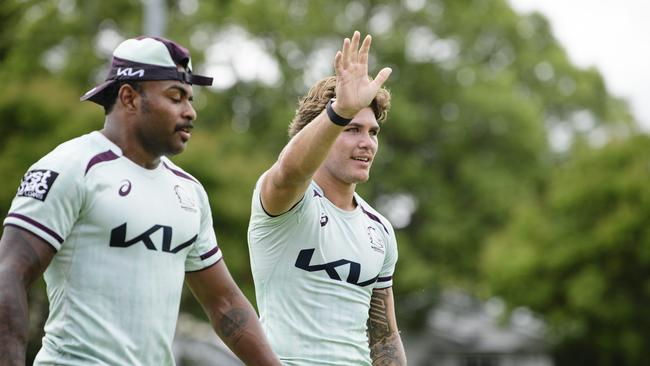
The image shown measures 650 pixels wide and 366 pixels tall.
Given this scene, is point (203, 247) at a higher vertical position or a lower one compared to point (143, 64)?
lower

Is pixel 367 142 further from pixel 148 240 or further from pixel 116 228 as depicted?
pixel 116 228

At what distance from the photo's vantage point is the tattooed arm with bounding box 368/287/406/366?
6.30 meters

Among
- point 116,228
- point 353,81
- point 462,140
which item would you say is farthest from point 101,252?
point 462,140

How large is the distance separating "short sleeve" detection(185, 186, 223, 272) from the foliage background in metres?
21.0

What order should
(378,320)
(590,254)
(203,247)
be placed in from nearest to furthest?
(203,247) → (378,320) → (590,254)

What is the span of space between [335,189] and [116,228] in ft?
6.04

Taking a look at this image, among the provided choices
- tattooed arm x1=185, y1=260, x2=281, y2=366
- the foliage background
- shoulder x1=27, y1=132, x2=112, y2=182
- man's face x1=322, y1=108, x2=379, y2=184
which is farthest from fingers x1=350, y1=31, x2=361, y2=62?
the foliage background

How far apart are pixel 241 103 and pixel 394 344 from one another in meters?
27.3

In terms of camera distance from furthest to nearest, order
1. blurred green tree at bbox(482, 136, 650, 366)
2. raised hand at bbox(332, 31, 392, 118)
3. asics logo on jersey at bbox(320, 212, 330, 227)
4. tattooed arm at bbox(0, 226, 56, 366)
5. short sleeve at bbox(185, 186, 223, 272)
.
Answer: blurred green tree at bbox(482, 136, 650, 366) → asics logo on jersey at bbox(320, 212, 330, 227) → raised hand at bbox(332, 31, 392, 118) → short sleeve at bbox(185, 186, 223, 272) → tattooed arm at bbox(0, 226, 56, 366)

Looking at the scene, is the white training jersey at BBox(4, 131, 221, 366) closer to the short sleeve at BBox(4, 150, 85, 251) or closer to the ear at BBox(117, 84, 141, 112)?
the short sleeve at BBox(4, 150, 85, 251)

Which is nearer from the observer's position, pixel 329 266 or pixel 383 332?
pixel 329 266

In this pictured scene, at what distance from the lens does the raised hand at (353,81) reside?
5031 mm

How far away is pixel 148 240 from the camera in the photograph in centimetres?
Answer: 448

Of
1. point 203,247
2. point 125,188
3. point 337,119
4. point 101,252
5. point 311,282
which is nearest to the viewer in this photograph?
point 101,252
